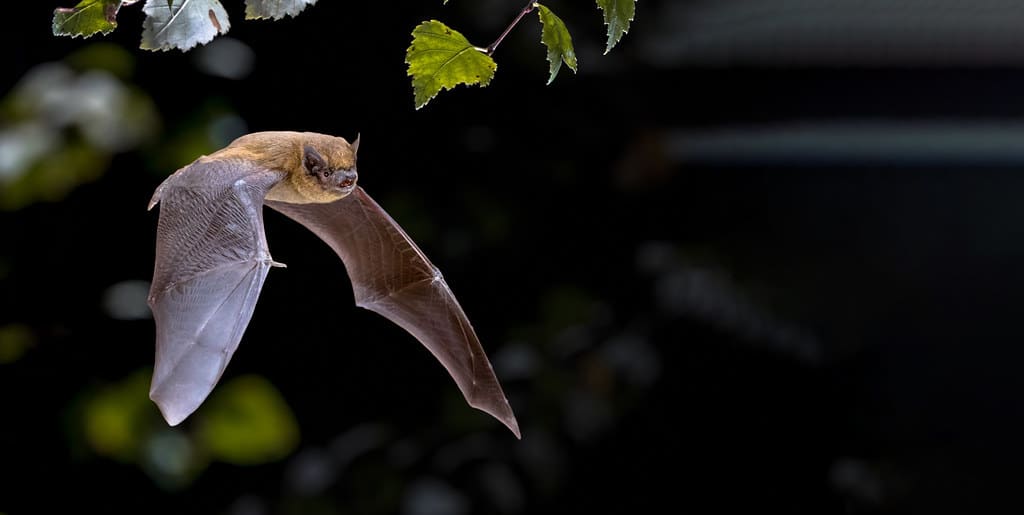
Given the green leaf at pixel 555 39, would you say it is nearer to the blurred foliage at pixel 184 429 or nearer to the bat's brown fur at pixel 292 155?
the bat's brown fur at pixel 292 155

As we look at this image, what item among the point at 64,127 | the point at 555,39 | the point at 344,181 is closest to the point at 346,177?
the point at 344,181

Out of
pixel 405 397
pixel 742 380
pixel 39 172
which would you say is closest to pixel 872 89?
pixel 742 380

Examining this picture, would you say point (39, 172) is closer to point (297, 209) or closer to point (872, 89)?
point (297, 209)

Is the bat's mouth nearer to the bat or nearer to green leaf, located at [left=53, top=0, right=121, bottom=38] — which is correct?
the bat

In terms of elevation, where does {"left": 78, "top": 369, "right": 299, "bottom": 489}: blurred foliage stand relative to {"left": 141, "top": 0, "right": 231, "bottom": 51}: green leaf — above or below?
below

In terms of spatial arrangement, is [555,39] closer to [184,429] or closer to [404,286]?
[404,286]

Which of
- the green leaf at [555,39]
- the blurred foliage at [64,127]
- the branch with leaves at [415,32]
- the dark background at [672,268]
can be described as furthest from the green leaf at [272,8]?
the dark background at [672,268]

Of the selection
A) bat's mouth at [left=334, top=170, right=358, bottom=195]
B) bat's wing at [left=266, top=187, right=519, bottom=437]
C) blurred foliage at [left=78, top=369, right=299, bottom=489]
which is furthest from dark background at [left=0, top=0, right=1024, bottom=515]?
bat's mouth at [left=334, top=170, right=358, bottom=195]
